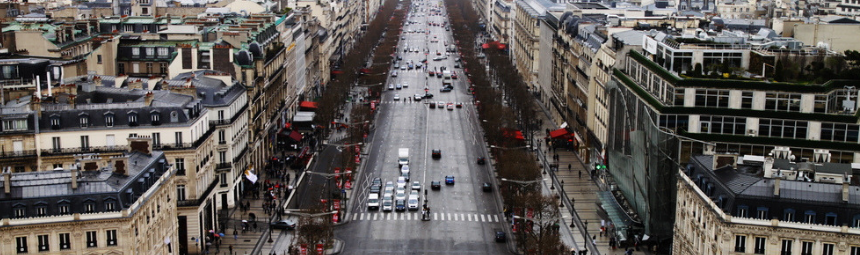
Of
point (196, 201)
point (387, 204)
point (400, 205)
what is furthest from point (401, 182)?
point (196, 201)

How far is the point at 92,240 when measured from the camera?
3812 inches

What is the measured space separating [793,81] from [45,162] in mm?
78674

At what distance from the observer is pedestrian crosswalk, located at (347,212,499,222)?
143125mm

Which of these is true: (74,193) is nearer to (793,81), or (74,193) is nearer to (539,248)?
(539,248)

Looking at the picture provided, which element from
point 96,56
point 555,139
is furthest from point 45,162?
point 555,139

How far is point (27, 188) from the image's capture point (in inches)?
3748

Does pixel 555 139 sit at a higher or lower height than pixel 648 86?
lower

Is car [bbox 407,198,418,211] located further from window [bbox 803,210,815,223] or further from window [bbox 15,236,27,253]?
window [bbox 803,210,815,223]

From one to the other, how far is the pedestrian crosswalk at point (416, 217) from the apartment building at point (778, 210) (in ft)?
141

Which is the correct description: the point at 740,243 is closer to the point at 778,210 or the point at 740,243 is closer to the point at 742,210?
the point at 742,210

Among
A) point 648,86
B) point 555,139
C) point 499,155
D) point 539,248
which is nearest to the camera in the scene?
point 539,248

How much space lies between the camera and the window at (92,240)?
96.7m

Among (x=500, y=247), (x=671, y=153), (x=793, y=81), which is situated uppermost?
(x=793, y=81)

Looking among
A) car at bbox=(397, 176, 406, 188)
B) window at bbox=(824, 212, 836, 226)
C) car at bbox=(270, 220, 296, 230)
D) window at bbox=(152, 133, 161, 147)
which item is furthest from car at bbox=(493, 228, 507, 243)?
window at bbox=(824, 212, 836, 226)
